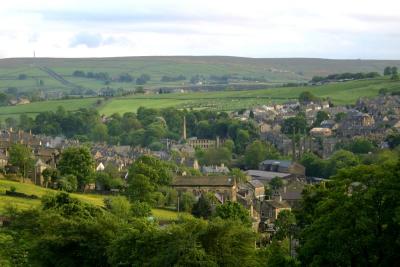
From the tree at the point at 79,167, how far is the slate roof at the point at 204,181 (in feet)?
32.6

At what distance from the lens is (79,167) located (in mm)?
88312

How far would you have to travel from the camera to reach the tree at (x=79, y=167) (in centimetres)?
→ 8825

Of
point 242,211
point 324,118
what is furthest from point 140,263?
point 324,118

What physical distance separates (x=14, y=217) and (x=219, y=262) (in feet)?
50.9

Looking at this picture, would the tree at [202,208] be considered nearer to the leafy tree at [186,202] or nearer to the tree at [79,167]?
the leafy tree at [186,202]

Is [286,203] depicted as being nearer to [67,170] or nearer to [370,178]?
[67,170]

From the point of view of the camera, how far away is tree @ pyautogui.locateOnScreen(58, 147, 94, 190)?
88250mm

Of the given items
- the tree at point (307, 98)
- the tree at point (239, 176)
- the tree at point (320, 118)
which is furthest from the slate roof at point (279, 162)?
the tree at point (307, 98)

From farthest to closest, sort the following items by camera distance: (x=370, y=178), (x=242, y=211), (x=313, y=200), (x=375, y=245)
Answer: (x=242, y=211) → (x=313, y=200) → (x=370, y=178) → (x=375, y=245)

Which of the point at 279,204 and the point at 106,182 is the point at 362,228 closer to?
the point at 279,204

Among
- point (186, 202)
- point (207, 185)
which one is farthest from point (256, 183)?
point (186, 202)

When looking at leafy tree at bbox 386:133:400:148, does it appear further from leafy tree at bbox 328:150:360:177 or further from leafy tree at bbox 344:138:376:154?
leafy tree at bbox 328:150:360:177

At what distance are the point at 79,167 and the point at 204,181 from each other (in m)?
14.3

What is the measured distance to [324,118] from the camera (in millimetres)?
168875
